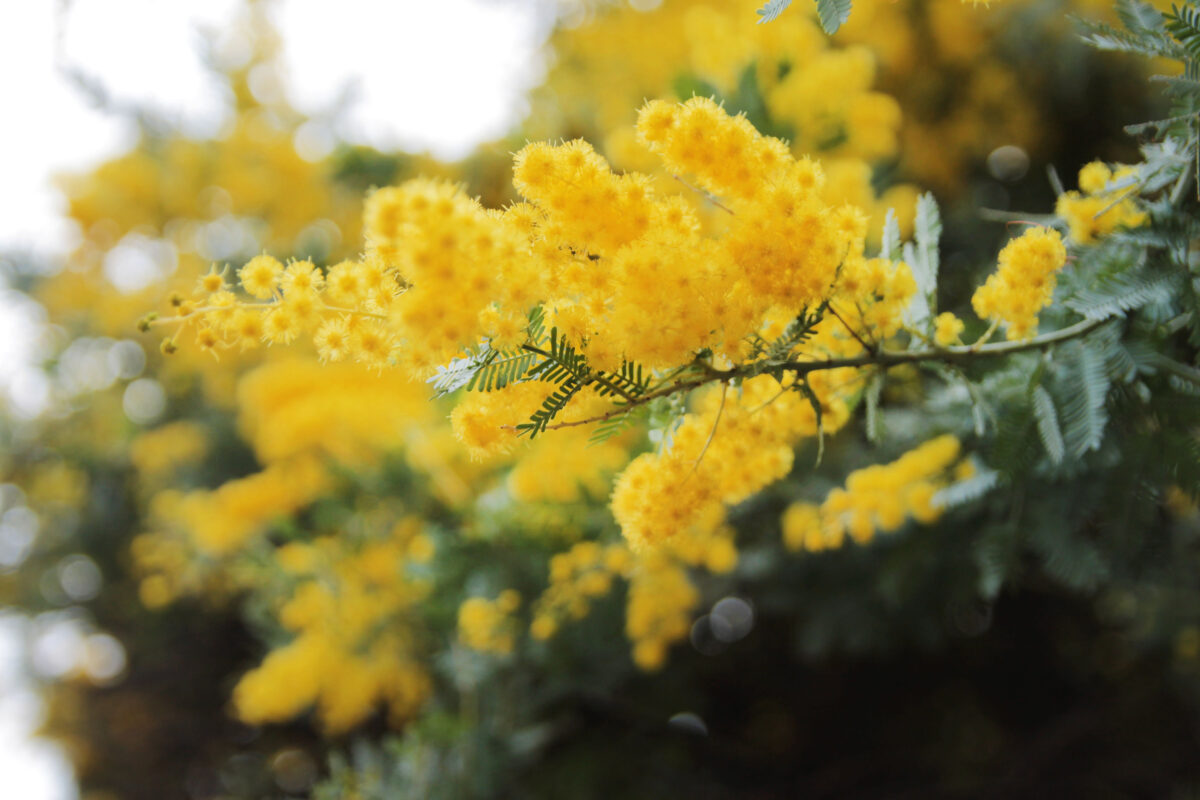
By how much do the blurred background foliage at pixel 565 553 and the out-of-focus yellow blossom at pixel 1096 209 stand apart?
14.7 inches

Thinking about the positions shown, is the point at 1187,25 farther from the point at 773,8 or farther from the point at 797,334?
the point at 797,334

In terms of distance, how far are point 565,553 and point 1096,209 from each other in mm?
1724

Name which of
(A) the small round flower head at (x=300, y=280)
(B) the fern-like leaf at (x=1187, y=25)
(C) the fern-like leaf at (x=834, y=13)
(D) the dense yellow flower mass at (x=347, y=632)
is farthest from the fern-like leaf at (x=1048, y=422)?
(D) the dense yellow flower mass at (x=347, y=632)

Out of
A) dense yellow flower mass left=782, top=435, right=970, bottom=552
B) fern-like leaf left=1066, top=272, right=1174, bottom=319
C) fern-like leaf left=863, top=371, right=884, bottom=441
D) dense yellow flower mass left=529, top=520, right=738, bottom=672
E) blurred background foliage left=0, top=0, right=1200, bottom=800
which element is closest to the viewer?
fern-like leaf left=1066, top=272, right=1174, bottom=319

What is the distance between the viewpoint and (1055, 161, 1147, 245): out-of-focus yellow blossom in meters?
1.39

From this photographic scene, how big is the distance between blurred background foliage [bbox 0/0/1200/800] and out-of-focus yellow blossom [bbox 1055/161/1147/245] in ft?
1.22

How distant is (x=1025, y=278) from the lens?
45.3 inches

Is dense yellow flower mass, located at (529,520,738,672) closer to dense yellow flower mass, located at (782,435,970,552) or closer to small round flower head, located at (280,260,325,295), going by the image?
dense yellow flower mass, located at (782,435,970,552)

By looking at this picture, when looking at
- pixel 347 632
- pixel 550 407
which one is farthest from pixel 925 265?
pixel 347 632

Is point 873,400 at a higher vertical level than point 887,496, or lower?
higher

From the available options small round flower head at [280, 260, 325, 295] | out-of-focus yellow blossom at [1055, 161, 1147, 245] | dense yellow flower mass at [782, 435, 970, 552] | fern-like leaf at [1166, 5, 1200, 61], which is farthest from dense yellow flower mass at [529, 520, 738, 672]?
fern-like leaf at [1166, 5, 1200, 61]

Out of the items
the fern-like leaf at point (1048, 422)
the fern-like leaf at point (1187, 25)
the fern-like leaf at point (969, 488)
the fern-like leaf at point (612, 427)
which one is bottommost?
the fern-like leaf at point (969, 488)

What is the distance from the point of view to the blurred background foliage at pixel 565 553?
251cm

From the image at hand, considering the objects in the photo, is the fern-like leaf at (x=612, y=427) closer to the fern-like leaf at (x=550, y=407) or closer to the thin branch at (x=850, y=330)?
the fern-like leaf at (x=550, y=407)
